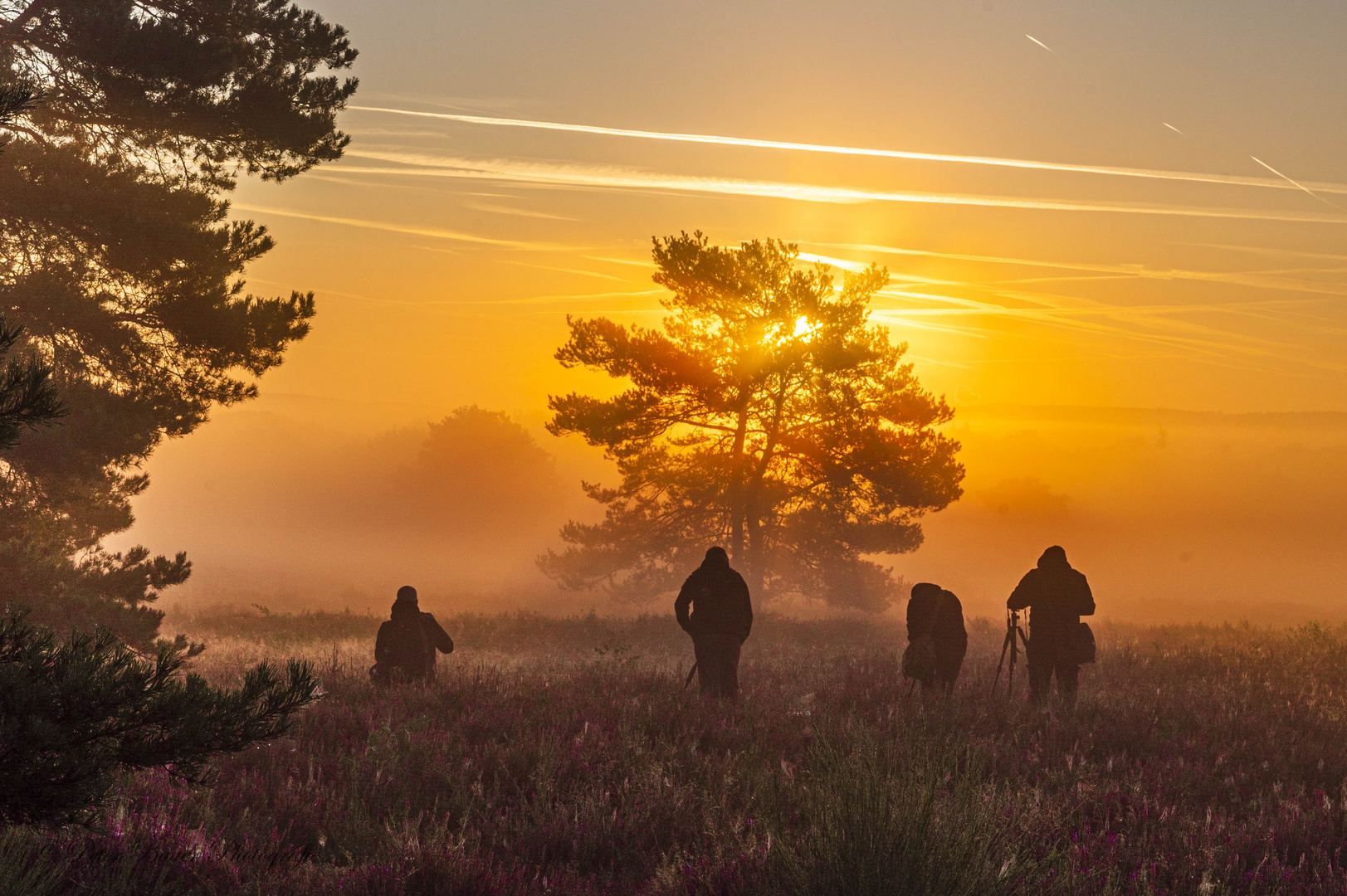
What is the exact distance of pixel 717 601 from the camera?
10.1m

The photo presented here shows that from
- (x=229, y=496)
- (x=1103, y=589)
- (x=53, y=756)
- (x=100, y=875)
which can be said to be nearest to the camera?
(x=53, y=756)

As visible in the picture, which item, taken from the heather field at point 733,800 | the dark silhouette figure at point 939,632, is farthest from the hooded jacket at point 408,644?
the dark silhouette figure at point 939,632

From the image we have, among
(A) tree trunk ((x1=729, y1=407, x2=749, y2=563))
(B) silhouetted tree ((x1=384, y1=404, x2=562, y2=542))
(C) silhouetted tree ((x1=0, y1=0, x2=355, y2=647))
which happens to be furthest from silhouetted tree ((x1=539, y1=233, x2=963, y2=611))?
(B) silhouetted tree ((x1=384, y1=404, x2=562, y2=542))

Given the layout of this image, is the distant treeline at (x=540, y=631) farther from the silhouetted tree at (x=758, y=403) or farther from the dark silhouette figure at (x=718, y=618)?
the dark silhouette figure at (x=718, y=618)

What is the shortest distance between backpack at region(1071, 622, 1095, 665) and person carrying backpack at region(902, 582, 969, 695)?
1183mm

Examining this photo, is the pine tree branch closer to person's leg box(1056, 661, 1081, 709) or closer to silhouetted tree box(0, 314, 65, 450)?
silhouetted tree box(0, 314, 65, 450)

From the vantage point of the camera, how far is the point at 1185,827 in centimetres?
554

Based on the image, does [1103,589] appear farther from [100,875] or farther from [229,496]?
[229,496]

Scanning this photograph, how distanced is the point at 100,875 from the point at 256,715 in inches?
57.1

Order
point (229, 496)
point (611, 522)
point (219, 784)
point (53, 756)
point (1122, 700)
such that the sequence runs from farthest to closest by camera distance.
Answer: point (229, 496)
point (611, 522)
point (1122, 700)
point (219, 784)
point (53, 756)

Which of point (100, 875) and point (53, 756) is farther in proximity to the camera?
point (100, 875)

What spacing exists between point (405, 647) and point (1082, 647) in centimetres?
756

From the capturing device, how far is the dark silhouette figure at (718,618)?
33.1 feet

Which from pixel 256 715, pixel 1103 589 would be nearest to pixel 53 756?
pixel 256 715
